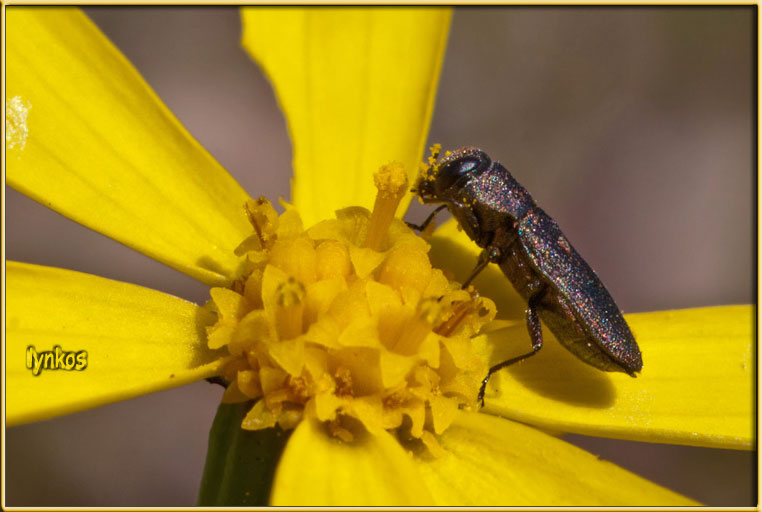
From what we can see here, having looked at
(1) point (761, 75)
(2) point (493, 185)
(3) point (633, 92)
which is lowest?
(2) point (493, 185)

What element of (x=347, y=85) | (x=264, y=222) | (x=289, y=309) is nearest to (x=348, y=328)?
(x=289, y=309)

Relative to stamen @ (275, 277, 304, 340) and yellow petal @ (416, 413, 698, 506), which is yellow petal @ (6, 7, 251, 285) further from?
yellow petal @ (416, 413, 698, 506)

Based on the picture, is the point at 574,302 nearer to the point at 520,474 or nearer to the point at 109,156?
the point at 520,474

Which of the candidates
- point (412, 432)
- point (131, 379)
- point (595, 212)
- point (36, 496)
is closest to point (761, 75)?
point (412, 432)

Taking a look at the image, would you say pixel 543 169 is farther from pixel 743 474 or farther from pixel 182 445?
pixel 182 445

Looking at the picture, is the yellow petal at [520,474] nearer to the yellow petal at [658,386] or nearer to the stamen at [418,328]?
the yellow petal at [658,386]
